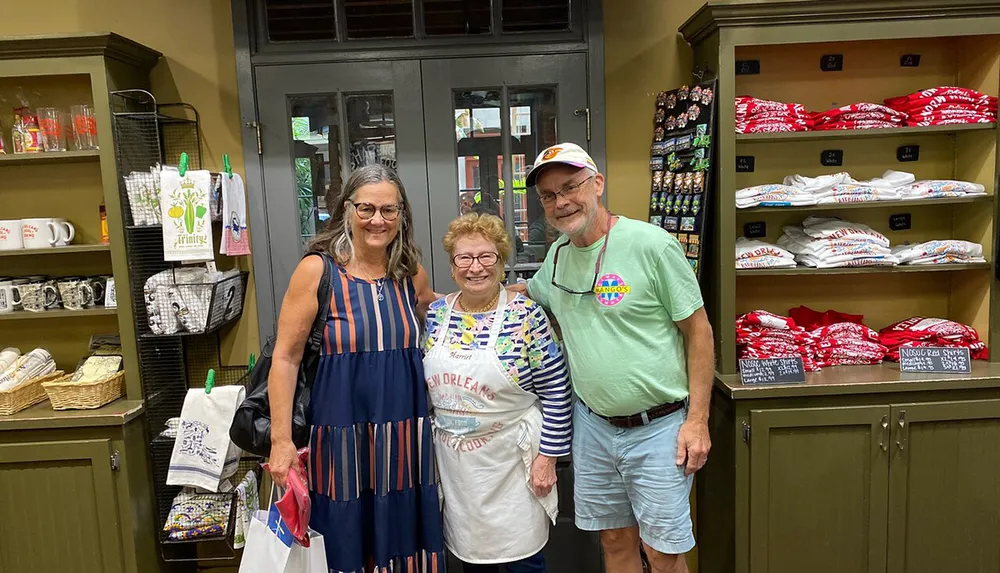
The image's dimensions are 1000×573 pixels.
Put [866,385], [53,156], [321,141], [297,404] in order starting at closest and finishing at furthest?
[297,404], [866,385], [53,156], [321,141]

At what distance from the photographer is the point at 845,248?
2443 mm

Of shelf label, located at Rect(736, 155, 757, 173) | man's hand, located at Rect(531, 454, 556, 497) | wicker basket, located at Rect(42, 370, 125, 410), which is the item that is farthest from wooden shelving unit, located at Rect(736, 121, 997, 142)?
wicker basket, located at Rect(42, 370, 125, 410)

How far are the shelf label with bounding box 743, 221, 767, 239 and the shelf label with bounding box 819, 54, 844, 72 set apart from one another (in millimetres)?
669

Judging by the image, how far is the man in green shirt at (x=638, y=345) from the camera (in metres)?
1.79

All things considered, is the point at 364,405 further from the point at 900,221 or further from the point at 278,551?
the point at 900,221

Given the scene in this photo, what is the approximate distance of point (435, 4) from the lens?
2.63 metres

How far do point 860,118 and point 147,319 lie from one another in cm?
282

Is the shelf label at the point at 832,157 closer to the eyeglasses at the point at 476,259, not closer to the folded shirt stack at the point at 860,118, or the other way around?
the folded shirt stack at the point at 860,118

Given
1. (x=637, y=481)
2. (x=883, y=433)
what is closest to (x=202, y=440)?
(x=637, y=481)

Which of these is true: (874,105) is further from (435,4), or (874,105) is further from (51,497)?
(51,497)

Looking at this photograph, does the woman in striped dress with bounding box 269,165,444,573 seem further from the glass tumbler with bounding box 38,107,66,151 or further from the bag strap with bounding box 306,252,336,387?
the glass tumbler with bounding box 38,107,66,151

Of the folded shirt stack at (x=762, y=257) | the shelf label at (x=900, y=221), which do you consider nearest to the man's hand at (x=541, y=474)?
the folded shirt stack at (x=762, y=257)

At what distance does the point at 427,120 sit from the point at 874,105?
5.69 ft

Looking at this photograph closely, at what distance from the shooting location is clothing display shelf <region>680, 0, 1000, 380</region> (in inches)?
89.0
